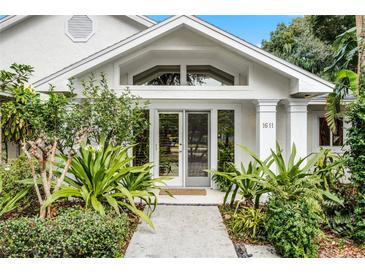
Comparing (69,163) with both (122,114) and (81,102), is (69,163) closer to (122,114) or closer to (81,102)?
(122,114)

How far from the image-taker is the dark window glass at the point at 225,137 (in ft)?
31.8

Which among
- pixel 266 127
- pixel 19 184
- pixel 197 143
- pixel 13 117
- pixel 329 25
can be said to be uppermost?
pixel 329 25

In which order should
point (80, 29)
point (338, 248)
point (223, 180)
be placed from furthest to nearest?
1. point (80, 29)
2. point (223, 180)
3. point (338, 248)

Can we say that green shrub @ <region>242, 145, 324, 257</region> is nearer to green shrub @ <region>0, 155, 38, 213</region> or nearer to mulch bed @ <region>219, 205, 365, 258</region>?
mulch bed @ <region>219, 205, 365, 258</region>

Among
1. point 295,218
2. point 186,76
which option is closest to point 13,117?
point 186,76

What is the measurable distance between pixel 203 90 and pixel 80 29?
8.49 m

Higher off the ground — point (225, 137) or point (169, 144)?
point (225, 137)

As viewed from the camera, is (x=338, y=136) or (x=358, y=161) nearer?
(x=358, y=161)

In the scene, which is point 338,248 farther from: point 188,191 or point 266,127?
point 188,191

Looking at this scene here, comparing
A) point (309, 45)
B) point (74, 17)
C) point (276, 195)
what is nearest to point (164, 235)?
point (276, 195)

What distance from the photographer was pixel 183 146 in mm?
9789

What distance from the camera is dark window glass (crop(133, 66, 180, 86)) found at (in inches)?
360

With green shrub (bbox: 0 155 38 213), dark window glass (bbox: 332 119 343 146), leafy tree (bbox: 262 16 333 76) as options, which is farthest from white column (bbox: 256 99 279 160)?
leafy tree (bbox: 262 16 333 76)

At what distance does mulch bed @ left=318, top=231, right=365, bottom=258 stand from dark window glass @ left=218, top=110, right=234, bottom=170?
4514 mm
